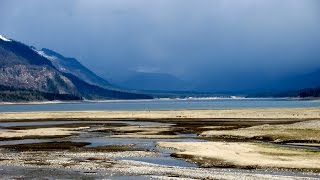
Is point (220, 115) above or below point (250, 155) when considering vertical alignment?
above

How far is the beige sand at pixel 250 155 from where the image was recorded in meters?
46.2

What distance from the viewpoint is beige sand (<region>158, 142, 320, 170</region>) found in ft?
152

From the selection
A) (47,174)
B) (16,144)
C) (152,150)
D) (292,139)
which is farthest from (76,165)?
(292,139)

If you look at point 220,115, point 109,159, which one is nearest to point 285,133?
point 109,159

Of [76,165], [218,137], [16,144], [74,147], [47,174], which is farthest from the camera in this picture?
[218,137]

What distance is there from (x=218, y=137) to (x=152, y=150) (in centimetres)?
1969

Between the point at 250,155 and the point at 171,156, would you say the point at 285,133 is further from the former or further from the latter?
the point at 171,156

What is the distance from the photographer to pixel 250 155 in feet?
172

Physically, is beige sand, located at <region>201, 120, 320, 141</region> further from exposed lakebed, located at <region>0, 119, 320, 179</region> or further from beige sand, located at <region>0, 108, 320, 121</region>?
beige sand, located at <region>0, 108, 320, 121</region>

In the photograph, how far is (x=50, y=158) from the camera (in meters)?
52.7

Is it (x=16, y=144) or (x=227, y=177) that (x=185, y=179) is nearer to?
(x=227, y=177)

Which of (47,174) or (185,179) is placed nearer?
(185,179)

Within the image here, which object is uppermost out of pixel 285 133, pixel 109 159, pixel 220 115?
pixel 220 115

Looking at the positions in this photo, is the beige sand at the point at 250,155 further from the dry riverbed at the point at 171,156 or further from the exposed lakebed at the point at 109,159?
the exposed lakebed at the point at 109,159
